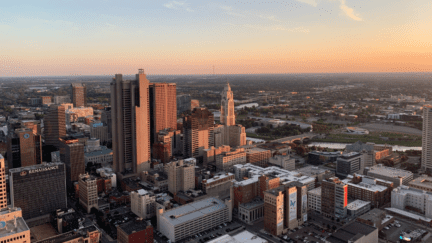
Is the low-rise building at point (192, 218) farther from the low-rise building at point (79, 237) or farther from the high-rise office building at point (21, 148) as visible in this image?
the high-rise office building at point (21, 148)

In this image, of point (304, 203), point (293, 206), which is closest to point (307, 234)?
point (293, 206)

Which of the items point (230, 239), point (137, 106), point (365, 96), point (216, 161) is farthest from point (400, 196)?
point (365, 96)

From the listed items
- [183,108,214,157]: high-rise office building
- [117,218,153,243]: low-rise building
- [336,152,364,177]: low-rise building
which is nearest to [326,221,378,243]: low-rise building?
[117,218,153,243]: low-rise building

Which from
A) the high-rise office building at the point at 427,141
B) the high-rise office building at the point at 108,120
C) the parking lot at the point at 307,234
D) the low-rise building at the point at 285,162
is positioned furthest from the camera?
the high-rise office building at the point at 108,120

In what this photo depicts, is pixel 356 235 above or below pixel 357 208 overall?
above

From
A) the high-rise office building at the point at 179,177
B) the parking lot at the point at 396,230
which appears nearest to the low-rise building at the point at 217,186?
the high-rise office building at the point at 179,177

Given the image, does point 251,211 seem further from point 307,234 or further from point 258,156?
point 258,156
